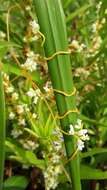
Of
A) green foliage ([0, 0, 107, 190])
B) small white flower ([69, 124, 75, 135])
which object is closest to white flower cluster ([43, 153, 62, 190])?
green foliage ([0, 0, 107, 190])

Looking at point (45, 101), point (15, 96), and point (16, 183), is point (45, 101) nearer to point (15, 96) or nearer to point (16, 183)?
point (15, 96)

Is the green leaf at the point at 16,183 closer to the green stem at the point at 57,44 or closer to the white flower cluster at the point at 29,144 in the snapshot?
the white flower cluster at the point at 29,144

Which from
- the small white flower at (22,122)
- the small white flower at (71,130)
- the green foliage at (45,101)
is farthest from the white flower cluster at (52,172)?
the small white flower at (71,130)

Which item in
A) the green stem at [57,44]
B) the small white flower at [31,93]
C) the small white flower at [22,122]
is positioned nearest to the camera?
the green stem at [57,44]

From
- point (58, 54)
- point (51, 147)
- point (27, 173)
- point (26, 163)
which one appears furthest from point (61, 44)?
point (27, 173)

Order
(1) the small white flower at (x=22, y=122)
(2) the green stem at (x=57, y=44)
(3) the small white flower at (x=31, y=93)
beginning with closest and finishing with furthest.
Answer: (2) the green stem at (x=57, y=44) → (3) the small white flower at (x=31, y=93) → (1) the small white flower at (x=22, y=122)

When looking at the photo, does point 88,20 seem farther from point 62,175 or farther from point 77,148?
point 77,148

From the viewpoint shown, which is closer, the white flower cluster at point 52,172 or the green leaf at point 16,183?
the white flower cluster at point 52,172
